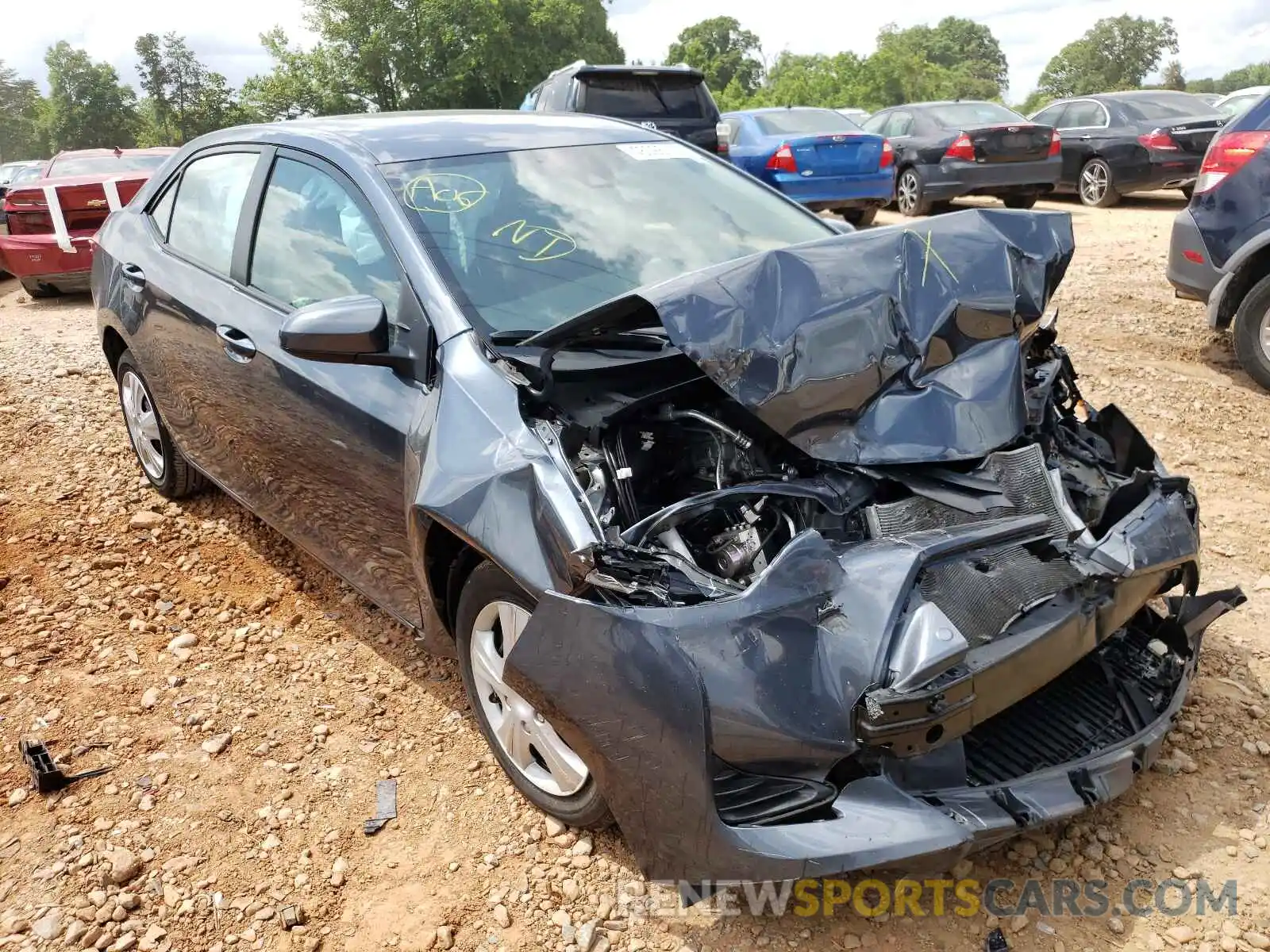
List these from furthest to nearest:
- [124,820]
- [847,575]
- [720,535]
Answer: [124,820]
[720,535]
[847,575]

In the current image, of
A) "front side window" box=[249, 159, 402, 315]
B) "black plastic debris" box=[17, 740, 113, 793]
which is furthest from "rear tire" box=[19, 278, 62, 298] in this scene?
"black plastic debris" box=[17, 740, 113, 793]

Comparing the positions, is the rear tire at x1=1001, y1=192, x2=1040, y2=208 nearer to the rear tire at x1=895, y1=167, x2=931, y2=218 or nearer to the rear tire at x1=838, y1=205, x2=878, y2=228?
the rear tire at x1=895, y1=167, x2=931, y2=218

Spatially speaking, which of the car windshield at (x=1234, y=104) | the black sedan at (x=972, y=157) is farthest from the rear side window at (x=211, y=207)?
the car windshield at (x=1234, y=104)

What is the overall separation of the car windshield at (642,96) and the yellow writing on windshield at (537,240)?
6805mm

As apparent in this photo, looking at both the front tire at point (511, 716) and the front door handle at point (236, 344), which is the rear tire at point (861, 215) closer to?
the front door handle at point (236, 344)

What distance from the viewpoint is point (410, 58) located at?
129ft

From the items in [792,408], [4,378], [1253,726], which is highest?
[792,408]

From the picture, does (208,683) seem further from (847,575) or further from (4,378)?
(4,378)

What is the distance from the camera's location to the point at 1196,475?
176 inches

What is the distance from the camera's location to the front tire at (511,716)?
2.37 metres

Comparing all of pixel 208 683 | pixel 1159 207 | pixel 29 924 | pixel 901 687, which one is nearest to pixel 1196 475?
pixel 901 687

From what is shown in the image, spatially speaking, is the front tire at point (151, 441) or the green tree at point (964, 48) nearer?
the front tire at point (151, 441)

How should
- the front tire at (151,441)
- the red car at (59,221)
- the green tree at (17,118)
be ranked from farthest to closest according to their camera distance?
the green tree at (17,118), the red car at (59,221), the front tire at (151,441)

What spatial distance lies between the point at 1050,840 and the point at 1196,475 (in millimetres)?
2760
